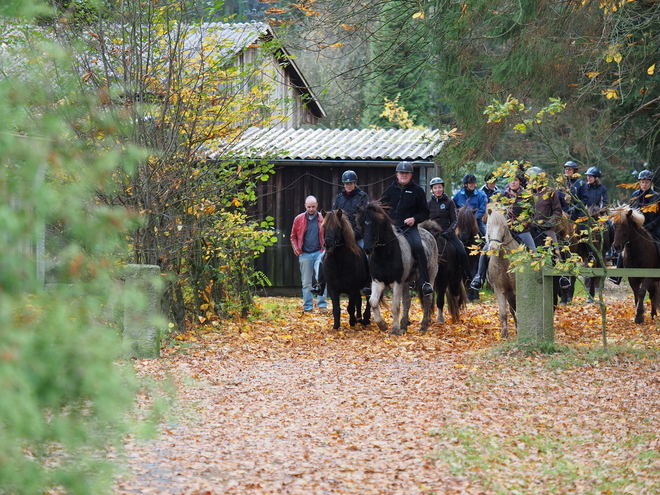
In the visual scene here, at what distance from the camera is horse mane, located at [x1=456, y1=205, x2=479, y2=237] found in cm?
1595

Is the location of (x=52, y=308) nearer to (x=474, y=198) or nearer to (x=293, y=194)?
(x=474, y=198)

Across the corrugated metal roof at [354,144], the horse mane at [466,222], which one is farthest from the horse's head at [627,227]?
the corrugated metal roof at [354,144]

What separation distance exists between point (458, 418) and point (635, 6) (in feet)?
25.2

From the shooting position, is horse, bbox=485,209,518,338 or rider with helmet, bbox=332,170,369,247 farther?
rider with helmet, bbox=332,170,369,247

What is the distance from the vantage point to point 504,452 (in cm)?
627

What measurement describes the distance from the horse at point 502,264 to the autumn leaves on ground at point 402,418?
0.50m

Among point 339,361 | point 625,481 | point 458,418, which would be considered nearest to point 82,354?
point 625,481

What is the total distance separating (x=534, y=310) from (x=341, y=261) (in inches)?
147

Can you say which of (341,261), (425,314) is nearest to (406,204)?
(341,261)

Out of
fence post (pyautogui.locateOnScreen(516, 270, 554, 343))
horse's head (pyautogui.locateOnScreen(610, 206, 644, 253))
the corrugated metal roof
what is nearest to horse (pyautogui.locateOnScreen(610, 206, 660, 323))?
horse's head (pyautogui.locateOnScreen(610, 206, 644, 253))

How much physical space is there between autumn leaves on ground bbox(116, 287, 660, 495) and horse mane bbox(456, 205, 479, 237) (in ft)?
11.2

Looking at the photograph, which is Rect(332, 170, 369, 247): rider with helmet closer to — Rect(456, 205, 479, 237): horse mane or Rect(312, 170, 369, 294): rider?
Rect(312, 170, 369, 294): rider

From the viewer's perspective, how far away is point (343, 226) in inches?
532

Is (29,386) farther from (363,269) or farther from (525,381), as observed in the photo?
(363,269)
